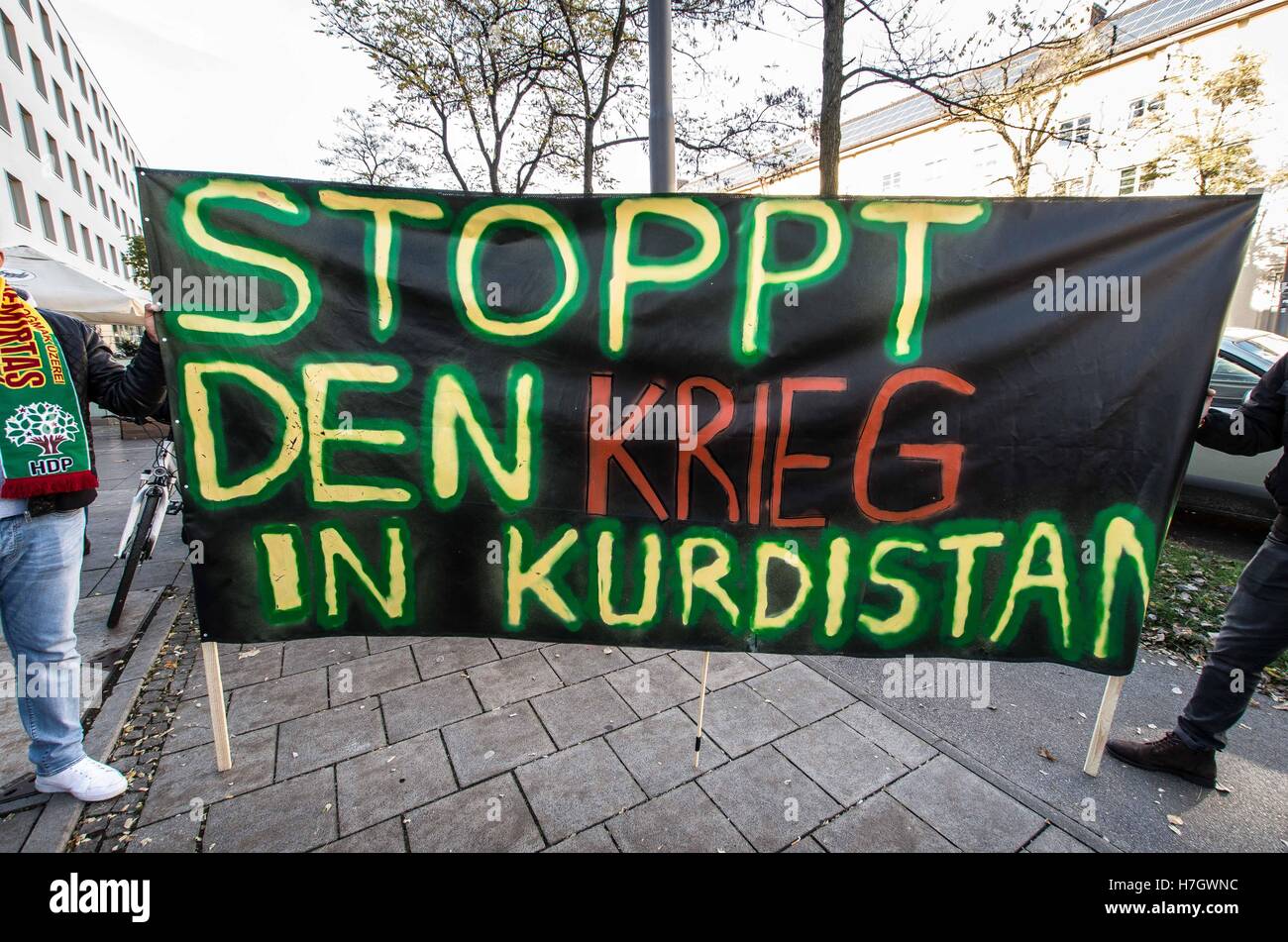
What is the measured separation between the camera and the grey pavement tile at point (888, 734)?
8.50ft

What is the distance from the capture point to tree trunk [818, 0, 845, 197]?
4867 millimetres

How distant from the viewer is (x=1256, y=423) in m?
2.33

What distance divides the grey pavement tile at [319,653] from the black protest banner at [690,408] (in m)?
1.05

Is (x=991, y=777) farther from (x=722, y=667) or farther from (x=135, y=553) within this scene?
(x=135, y=553)

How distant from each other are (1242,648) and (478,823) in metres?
3.14

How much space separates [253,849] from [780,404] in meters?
2.57

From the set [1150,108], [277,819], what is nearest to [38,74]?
[277,819]

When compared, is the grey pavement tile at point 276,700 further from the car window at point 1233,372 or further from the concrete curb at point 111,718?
the car window at point 1233,372

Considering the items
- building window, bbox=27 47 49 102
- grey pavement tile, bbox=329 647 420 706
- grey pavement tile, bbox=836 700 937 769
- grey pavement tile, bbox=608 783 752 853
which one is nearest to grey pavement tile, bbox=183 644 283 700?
grey pavement tile, bbox=329 647 420 706

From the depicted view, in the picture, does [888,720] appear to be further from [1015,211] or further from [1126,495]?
[1015,211]

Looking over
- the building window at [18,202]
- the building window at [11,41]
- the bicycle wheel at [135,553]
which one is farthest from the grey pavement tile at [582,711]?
the building window at [11,41]

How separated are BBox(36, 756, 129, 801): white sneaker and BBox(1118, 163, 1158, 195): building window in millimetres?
15090

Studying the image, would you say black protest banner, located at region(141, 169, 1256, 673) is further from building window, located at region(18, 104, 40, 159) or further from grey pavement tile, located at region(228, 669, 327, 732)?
building window, located at region(18, 104, 40, 159)

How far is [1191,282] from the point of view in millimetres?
2143
